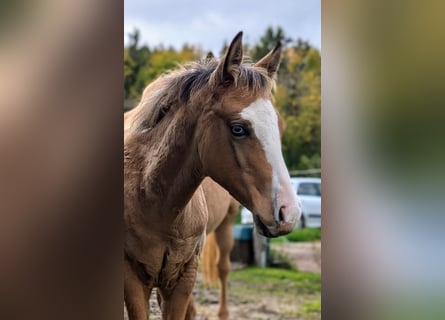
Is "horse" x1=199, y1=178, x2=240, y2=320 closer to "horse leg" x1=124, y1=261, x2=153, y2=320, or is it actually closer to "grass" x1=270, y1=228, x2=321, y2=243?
"horse leg" x1=124, y1=261, x2=153, y2=320

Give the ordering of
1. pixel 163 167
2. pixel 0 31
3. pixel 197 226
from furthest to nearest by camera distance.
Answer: pixel 197 226
pixel 163 167
pixel 0 31

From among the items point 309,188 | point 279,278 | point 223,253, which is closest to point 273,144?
→ point 223,253

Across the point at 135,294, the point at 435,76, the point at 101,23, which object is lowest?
the point at 135,294

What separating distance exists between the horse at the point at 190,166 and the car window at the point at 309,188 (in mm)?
2412

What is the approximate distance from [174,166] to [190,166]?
0.05 metres

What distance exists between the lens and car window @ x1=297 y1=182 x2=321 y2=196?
3631mm

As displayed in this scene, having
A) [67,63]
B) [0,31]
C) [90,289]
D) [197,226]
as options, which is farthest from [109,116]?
[197,226]

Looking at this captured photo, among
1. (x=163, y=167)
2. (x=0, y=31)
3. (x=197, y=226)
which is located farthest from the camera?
(x=197, y=226)

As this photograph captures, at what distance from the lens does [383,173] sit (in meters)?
0.93

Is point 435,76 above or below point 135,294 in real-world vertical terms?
above

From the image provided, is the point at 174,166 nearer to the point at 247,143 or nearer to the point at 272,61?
the point at 247,143

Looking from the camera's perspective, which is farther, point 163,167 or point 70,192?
point 163,167

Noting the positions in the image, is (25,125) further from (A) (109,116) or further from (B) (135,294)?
(B) (135,294)

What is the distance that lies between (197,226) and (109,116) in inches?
19.1
